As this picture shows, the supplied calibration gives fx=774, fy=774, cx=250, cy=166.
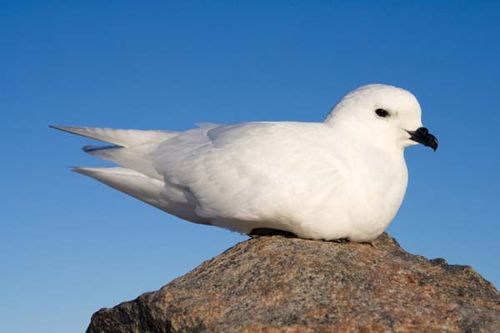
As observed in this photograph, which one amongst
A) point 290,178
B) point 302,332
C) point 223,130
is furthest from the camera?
point 223,130

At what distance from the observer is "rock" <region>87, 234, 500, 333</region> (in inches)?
279

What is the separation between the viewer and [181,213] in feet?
29.4

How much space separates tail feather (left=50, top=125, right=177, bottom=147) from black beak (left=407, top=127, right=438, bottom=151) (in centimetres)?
294

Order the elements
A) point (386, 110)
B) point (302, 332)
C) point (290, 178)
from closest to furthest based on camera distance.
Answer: point (302, 332) → point (290, 178) → point (386, 110)

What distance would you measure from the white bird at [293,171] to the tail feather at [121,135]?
0.06ft

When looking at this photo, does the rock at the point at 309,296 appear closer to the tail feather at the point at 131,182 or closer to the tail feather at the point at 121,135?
the tail feather at the point at 131,182

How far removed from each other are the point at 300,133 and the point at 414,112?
1.29 m

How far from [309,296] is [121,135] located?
3.33 meters

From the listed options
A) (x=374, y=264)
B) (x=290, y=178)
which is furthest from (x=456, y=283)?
(x=290, y=178)

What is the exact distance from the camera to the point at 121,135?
368 inches

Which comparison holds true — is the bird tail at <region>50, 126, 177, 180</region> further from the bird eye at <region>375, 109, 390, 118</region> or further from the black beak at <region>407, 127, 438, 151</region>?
the black beak at <region>407, 127, 438, 151</region>

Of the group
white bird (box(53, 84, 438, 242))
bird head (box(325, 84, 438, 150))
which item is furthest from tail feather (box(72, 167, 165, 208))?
bird head (box(325, 84, 438, 150))

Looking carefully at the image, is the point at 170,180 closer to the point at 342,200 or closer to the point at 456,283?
the point at 342,200

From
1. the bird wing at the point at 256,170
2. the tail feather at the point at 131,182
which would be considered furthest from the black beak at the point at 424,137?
the tail feather at the point at 131,182
